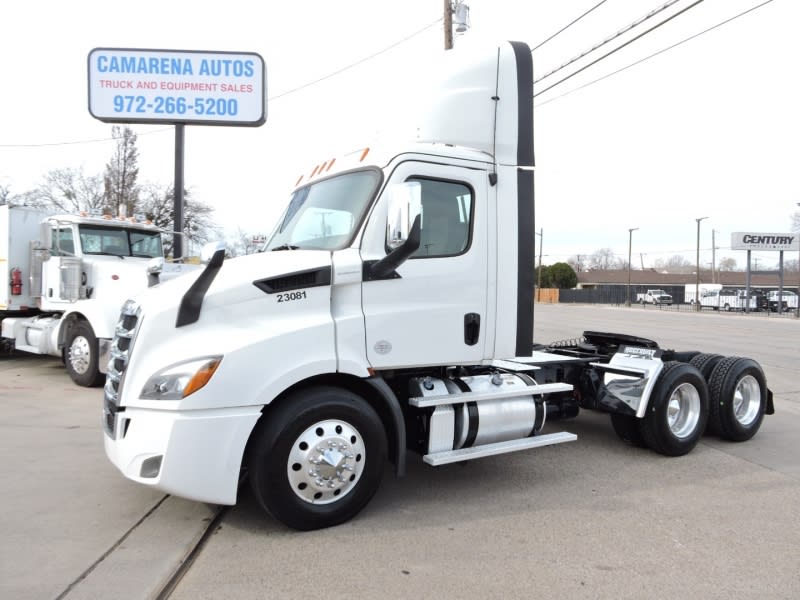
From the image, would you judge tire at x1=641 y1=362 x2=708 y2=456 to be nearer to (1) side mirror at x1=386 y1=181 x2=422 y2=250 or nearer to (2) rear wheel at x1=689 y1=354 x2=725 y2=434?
(2) rear wheel at x1=689 y1=354 x2=725 y2=434

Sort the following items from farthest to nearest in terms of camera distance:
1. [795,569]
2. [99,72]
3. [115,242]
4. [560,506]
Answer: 1. [99,72]
2. [115,242]
3. [560,506]
4. [795,569]

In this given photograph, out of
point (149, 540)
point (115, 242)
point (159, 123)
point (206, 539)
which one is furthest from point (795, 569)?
point (159, 123)

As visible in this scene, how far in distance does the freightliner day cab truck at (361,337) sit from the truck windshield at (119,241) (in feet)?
22.0

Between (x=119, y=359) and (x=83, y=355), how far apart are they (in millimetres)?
6011

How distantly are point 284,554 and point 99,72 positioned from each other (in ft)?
43.0

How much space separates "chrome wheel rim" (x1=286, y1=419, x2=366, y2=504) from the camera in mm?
3818

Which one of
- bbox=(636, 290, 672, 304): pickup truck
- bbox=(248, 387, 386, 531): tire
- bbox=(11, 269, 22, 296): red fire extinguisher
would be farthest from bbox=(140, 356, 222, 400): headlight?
bbox=(636, 290, 672, 304): pickup truck

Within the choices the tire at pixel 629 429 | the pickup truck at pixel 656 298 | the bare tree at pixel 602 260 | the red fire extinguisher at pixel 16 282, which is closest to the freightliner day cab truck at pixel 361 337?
the tire at pixel 629 429

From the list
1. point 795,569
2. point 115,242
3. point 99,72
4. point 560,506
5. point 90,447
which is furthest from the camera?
point 99,72

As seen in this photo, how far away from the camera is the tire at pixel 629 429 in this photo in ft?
19.2

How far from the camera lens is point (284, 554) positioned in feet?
11.8

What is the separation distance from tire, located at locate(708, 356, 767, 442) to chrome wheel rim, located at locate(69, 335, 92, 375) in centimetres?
855

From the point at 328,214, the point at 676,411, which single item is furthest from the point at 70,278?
the point at 676,411

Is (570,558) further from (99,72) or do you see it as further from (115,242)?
(99,72)
